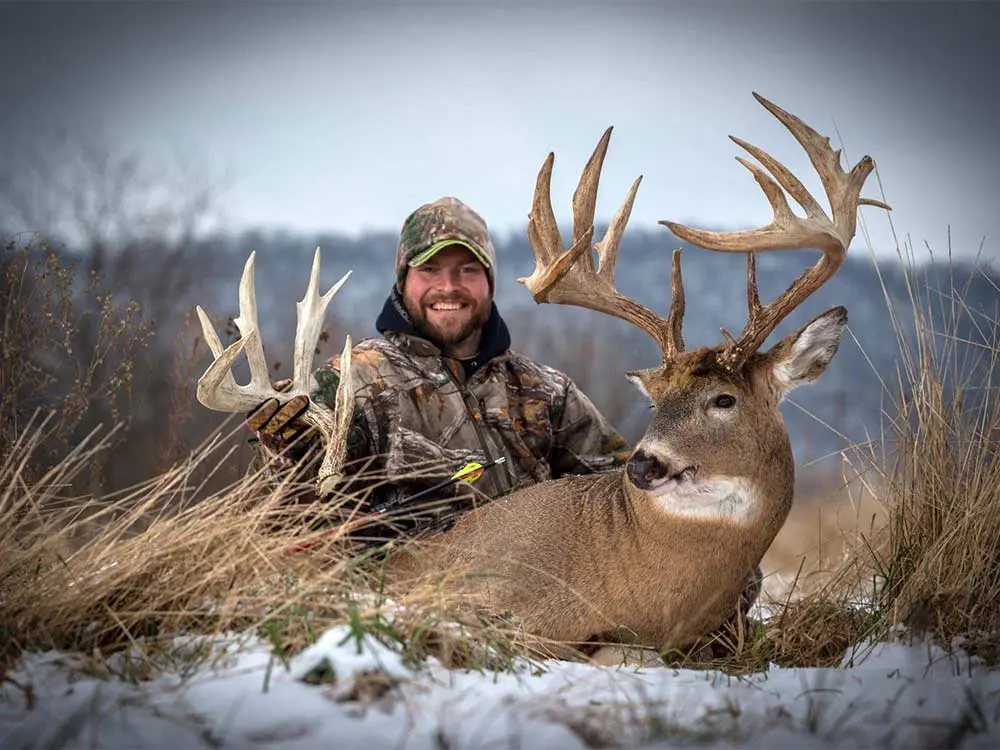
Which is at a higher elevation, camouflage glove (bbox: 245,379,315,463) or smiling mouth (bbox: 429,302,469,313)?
smiling mouth (bbox: 429,302,469,313)

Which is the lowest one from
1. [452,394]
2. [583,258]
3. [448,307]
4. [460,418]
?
[460,418]

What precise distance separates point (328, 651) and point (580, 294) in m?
2.18

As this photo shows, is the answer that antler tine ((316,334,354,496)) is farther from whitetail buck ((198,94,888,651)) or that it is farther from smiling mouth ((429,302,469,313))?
smiling mouth ((429,302,469,313))

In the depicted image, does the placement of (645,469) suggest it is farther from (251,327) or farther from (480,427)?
(251,327)

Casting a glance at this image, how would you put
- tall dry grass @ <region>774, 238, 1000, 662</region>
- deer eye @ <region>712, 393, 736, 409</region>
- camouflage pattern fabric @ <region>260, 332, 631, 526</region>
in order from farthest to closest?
1. camouflage pattern fabric @ <region>260, 332, 631, 526</region>
2. deer eye @ <region>712, 393, 736, 409</region>
3. tall dry grass @ <region>774, 238, 1000, 662</region>

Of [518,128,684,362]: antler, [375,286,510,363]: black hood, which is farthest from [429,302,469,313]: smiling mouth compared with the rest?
[518,128,684,362]: antler

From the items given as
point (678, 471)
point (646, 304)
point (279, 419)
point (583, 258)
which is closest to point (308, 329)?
point (279, 419)

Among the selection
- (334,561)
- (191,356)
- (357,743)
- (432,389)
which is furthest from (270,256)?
(357,743)

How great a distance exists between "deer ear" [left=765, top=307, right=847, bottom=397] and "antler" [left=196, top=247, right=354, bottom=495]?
1773mm

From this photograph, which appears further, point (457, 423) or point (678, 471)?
point (457, 423)

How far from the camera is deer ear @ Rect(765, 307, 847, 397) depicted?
3998mm

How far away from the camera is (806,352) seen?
4.04m

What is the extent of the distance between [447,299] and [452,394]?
1.83 ft

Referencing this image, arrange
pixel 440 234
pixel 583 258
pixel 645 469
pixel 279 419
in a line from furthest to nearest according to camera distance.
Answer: pixel 440 234 → pixel 583 258 → pixel 279 419 → pixel 645 469
